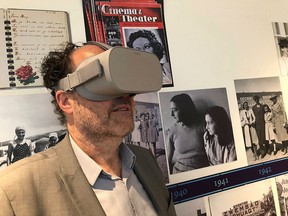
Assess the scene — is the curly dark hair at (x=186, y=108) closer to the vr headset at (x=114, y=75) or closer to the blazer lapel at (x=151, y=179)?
the blazer lapel at (x=151, y=179)

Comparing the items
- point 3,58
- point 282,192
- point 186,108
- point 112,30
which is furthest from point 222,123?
point 3,58

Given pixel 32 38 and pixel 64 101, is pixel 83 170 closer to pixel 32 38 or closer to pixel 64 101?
pixel 64 101

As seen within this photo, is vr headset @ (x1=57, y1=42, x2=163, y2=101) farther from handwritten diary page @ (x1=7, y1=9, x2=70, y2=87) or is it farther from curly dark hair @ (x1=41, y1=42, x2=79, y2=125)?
handwritten diary page @ (x1=7, y1=9, x2=70, y2=87)

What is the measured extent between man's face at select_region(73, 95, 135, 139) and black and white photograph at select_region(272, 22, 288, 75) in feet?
2.91

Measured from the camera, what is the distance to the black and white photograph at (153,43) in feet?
3.22

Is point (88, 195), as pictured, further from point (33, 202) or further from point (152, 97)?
point (152, 97)

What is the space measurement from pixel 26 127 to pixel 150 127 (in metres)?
0.39

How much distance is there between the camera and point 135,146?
877 mm

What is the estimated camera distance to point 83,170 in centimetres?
67

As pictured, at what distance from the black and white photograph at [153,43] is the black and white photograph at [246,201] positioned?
1.53ft

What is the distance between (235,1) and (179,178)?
747 mm

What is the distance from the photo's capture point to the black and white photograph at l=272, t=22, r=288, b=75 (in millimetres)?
1263

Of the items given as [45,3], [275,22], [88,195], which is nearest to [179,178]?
[88,195]

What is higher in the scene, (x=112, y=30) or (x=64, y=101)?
(x=112, y=30)
